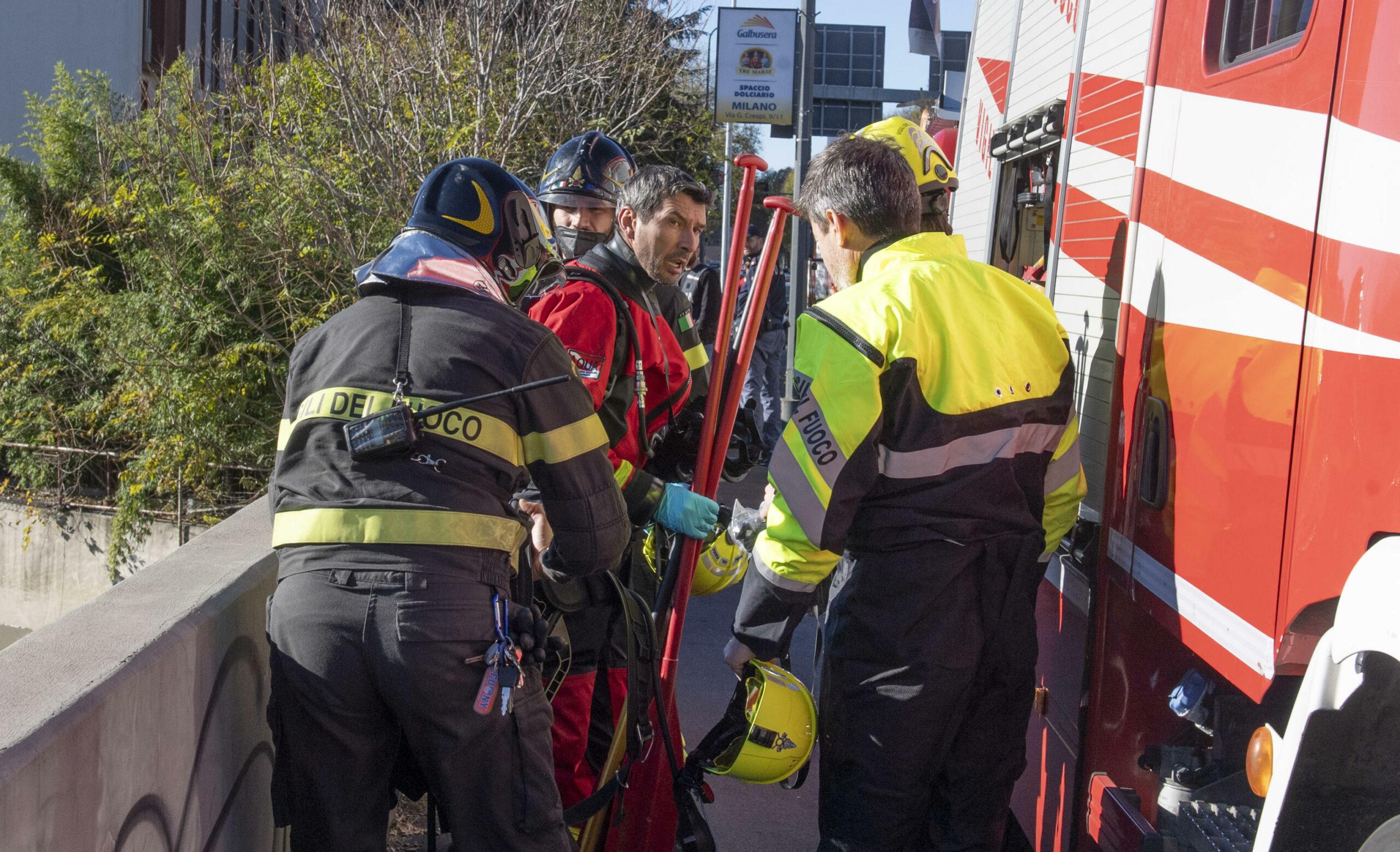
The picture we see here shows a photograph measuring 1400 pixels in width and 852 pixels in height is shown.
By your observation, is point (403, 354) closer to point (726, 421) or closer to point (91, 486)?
point (726, 421)

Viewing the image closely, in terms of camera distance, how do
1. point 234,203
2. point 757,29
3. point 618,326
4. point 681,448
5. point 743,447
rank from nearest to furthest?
point 618,326 < point 681,448 < point 743,447 < point 234,203 < point 757,29

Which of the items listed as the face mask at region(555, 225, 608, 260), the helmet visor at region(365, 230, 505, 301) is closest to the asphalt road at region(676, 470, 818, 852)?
the face mask at region(555, 225, 608, 260)

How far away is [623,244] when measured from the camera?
3.46 metres

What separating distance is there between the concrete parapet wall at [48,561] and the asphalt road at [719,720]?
6.25 meters

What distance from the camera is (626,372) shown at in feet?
10.8

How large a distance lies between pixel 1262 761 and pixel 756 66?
12111 mm

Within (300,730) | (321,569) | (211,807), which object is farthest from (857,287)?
(211,807)

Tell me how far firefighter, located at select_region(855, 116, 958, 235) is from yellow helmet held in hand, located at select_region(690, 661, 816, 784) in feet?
3.96

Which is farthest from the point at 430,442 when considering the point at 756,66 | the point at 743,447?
the point at 756,66

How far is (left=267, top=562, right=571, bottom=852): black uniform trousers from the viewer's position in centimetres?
216

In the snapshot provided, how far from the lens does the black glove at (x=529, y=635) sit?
2346mm

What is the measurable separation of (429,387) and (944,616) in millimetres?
1193

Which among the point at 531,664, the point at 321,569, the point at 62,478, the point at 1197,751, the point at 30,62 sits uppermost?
the point at 30,62

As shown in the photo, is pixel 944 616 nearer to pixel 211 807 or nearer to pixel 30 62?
pixel 211 807
